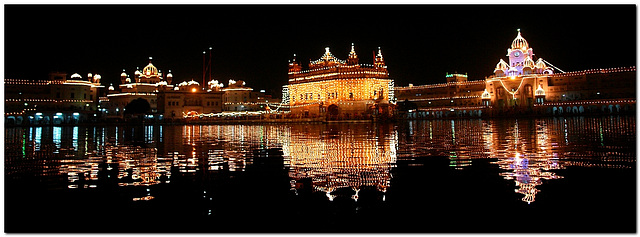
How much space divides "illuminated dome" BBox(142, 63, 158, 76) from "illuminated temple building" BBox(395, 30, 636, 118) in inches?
1561

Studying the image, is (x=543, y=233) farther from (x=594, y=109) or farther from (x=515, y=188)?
(x=594, y=109)

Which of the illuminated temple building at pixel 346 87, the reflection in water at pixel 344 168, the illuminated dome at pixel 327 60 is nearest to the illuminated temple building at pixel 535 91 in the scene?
Result: the illuminated temple building at pixel 346 87

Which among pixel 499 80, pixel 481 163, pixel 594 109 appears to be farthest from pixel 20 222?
pixel 499 80

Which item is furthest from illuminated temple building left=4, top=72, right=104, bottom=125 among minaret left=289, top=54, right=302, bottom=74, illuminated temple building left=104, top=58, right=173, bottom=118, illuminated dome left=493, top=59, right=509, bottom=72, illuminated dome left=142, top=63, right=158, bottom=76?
illuminated dome left=493, top=59, right=509, bottom=72

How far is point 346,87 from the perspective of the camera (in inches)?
2562

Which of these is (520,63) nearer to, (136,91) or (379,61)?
(379,61)

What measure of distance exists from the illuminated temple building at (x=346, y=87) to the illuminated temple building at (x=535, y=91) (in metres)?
9.05

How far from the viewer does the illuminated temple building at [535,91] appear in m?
69.1

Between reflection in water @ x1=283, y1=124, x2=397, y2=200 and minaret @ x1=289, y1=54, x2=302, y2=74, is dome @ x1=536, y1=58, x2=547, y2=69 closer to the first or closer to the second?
minaret @ x1=289, y1=54, x2=302, y2=74

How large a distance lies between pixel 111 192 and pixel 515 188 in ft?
17.4

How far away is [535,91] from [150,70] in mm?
57188

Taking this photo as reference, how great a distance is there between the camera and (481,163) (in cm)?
1026

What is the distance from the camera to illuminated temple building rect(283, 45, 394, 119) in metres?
64.9

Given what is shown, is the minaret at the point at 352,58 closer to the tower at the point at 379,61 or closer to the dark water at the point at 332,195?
the tower at the point at 379,61
